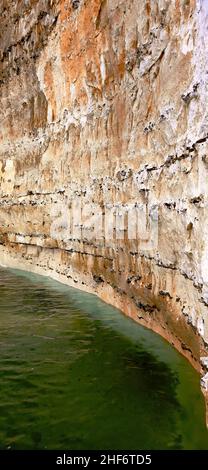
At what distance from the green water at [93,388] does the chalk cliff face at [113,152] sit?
1.70 ft

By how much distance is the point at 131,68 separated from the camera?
29.7ft

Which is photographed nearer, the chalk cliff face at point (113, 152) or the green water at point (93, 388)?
the green water at point (93, 388)

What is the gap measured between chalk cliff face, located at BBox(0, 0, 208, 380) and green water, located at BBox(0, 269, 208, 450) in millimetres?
519

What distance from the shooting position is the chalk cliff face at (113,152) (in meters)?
5.96

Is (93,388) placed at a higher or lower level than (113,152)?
lower

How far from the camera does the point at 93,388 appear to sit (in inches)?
222

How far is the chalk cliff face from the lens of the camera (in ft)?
19.6

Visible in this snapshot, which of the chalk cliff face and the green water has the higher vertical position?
the chalk cliff face

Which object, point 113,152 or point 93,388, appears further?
point 113,152

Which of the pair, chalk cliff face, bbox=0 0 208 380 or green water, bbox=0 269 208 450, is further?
chalk cliff face, bbox=0 0 208 380

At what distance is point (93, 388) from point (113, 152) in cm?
579

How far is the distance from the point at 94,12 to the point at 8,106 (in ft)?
25.1

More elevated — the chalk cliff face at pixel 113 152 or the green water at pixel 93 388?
the chalk cliff face at pixel 113 152
